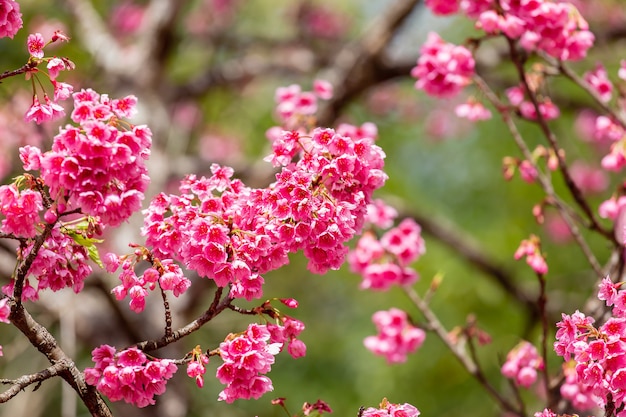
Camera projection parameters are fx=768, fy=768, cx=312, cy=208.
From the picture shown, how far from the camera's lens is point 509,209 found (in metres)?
7.91

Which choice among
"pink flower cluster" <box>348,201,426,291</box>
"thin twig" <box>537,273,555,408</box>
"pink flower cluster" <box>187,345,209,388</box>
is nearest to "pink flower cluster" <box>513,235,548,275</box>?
"thin twig" <box>537,273,555,408</box>

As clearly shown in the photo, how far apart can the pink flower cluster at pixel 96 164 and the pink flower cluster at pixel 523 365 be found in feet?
5.80

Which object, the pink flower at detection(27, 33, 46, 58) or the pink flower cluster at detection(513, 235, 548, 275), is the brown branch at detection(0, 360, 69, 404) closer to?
the pink flower at detection(27, 33, 46, 58)

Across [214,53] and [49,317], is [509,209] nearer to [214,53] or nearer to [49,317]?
[214,53]

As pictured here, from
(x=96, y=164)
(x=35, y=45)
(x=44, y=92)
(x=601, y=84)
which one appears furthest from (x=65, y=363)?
(x=601, y=84)

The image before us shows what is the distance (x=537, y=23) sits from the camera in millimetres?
2855

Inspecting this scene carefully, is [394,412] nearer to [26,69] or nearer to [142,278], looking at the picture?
[142,278]

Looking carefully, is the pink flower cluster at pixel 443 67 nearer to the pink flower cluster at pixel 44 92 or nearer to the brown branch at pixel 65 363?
the pink flower cluster at pixel 44 92

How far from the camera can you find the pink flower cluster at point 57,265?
186 cm

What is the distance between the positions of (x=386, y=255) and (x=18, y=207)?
2.02 m

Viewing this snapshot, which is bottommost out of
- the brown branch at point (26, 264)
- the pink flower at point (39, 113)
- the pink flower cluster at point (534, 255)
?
the pink flower cluster at point (534, 255)

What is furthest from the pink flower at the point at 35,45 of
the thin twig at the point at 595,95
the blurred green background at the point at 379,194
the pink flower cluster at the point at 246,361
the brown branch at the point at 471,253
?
the brown branch at the point at 471,253

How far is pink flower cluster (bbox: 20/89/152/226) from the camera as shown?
1.65 m

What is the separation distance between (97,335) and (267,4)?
243 inches
